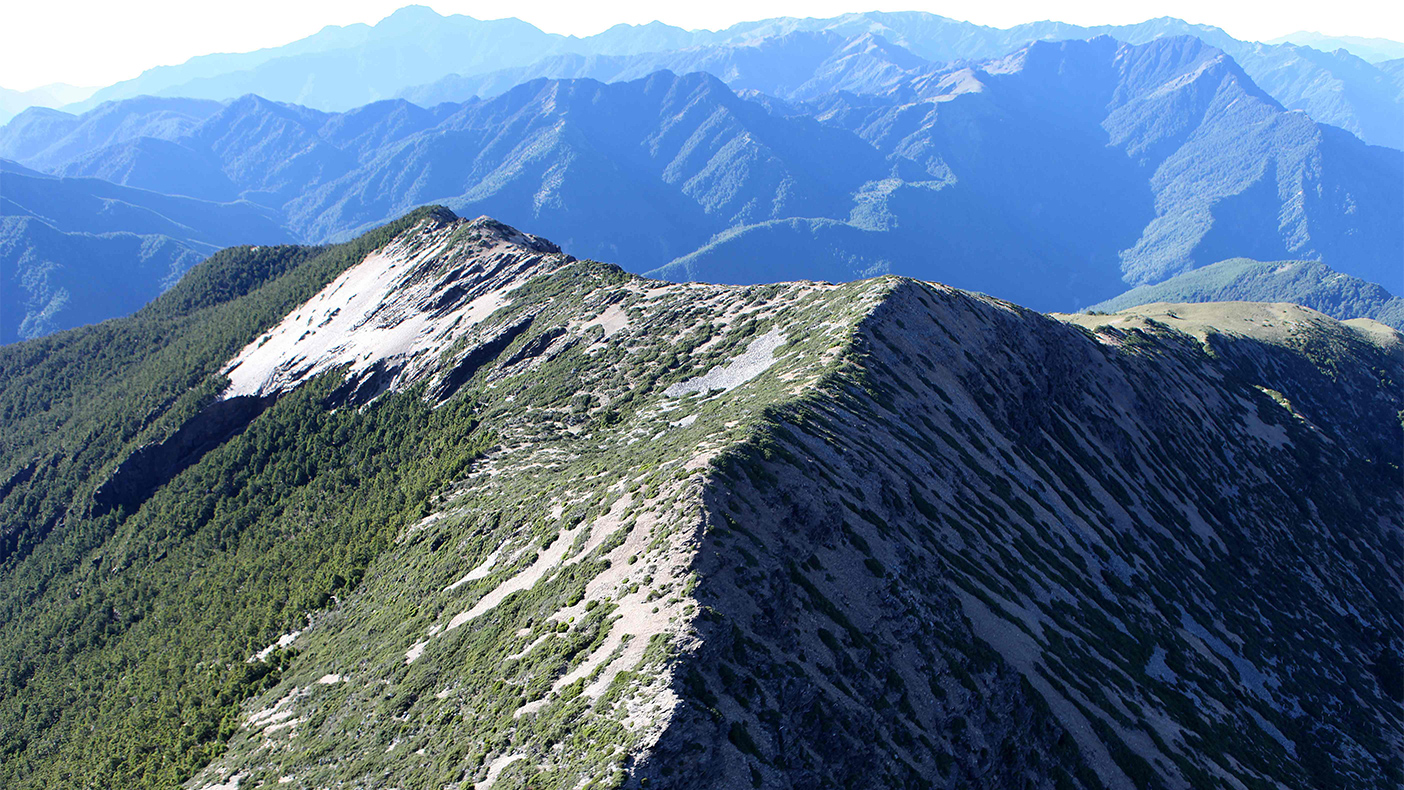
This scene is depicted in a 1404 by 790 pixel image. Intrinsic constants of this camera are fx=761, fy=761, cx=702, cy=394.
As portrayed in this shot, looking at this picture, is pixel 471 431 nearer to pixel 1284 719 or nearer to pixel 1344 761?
pixel 1284 719

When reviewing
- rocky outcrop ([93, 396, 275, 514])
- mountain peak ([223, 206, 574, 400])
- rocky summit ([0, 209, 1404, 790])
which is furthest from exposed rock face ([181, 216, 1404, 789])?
rocky outcrop ([93, 396, 275, 514])

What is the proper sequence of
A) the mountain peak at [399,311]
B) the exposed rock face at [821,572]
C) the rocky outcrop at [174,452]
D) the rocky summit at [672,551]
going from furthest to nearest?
the rocky outcrop at [174,452] < the mountain peak at [399,311] < the rocky summit at [672,551] < the exposed rock face at [821,572]

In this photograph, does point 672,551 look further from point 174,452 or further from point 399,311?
point 174,452

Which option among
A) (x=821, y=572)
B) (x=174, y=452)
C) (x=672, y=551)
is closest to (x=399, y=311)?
(x=174, y=452)

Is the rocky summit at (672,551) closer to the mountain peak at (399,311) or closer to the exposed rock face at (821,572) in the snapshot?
the exposed rock face at (821,572)

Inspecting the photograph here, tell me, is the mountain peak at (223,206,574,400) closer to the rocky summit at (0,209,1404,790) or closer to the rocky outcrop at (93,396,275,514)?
the rocky summit at (0,209,1404,790)

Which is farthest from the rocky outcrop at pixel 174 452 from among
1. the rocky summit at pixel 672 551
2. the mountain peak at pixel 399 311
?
the mountain peak at pixel 399 311

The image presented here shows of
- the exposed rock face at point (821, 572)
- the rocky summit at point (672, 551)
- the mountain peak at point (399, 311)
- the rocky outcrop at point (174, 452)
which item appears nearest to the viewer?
the exposed rock face at point (821, 572)
